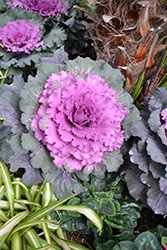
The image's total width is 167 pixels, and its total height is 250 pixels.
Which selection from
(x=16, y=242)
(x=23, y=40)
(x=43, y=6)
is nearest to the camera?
(x=16, y=242)

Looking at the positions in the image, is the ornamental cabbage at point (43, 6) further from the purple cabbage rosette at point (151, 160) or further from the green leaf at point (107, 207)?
the green leaf at point (107, 207)

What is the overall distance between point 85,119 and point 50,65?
0.30 meters

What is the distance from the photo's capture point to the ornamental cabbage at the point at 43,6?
1.25m

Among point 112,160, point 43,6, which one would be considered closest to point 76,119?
point 112,160

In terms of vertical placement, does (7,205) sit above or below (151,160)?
below

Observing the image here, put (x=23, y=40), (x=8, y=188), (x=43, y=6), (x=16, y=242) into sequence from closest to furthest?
(x=16, y=242), (x=8, y=188), (x=23, y=40), (x=43, y=6)

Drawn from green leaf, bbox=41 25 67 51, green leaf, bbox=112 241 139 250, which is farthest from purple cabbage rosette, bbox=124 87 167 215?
green leaf, bbox=41 25 67 51

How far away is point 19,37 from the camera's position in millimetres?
1119

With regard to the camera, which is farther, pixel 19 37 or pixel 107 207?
pixel 19 37

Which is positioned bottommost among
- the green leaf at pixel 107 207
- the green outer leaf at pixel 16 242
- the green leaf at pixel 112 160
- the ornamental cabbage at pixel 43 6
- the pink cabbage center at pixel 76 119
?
the green outer leaf at pixel 16 242

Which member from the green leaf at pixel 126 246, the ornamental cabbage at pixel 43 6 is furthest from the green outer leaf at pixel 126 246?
the ornamental cabbage at pixel 43 6

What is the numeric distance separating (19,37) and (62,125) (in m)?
0.73

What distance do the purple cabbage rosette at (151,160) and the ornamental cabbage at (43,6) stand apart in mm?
884

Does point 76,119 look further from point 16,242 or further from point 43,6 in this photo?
point 43,6
